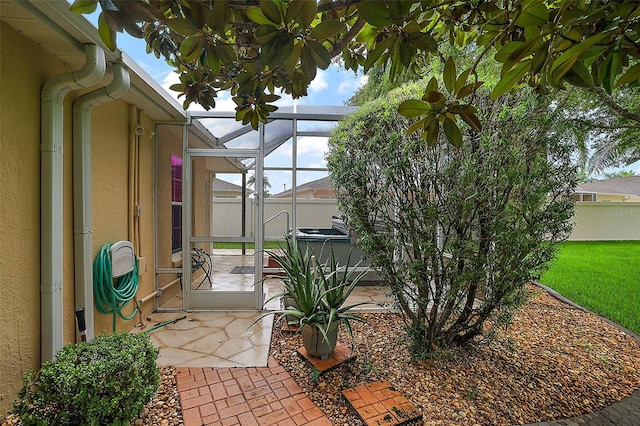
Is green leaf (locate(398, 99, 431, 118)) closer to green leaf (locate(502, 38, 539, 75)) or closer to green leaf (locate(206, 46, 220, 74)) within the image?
green leaf (locate(502, 38, 539, 75))

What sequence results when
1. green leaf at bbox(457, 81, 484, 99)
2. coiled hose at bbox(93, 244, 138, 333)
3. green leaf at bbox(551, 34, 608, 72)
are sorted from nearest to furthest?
green leaf at bbox(551, 34, 608, 72)
green leaf at bbox(457, 81, 484, 99)
coiled hose at bbox(93, 244, 138, 333)

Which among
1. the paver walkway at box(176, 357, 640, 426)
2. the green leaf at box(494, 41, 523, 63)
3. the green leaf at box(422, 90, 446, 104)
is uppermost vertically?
the green leaf at box(494, 41, 523, 63)

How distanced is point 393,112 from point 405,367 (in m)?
2.39

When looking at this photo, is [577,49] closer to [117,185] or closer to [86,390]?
[86,390]

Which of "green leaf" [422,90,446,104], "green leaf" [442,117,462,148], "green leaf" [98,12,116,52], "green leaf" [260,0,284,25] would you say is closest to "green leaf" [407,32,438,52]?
"green leaf" [422,90,446,104]

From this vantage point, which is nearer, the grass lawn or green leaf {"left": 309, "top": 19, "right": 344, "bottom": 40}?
green leaf {"left": 309, "top": 19, "right": 344, "bottom": 40}

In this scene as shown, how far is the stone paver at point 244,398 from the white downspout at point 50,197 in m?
1.06

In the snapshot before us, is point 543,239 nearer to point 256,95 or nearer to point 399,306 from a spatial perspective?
point 399,306

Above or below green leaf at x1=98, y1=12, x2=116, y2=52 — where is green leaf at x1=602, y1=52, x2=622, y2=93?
below

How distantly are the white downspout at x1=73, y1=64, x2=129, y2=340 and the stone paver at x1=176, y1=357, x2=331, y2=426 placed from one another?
115cm

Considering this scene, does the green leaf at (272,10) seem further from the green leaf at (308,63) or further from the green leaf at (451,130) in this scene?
the green leaf at (451,130)

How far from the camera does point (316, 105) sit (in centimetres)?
472

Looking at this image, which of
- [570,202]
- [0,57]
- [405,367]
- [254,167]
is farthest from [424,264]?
[0,57]

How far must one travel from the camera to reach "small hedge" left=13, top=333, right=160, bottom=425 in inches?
68.5
